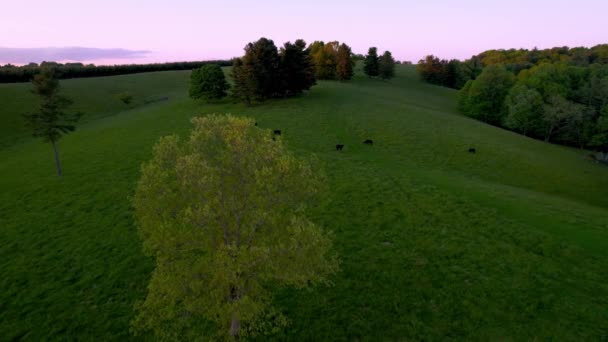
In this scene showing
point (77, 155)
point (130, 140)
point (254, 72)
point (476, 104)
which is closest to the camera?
point (77, 155)

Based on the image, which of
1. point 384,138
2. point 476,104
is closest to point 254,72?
point 384,138

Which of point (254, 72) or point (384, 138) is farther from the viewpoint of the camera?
point (254, 72)

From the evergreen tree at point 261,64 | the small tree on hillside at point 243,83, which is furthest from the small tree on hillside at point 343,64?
the small tree on hillside at point 243,83

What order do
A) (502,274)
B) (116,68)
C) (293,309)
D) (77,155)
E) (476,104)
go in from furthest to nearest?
(116,68)
(476,104)
(77,155)
(502,274)
(293,309)

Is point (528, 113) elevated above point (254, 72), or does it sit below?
below

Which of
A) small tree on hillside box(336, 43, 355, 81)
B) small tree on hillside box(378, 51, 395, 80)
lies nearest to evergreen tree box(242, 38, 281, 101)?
small tree on hillside box(336, 43, 355, 81)

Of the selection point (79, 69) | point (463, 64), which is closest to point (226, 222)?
point (79, 69)

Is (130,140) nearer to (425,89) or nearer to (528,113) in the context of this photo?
(528,113)

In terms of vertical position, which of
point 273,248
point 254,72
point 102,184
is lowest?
point 102,184
